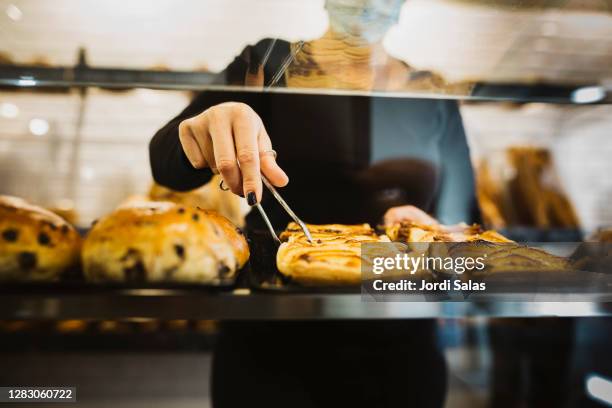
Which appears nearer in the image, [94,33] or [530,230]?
[94,33]

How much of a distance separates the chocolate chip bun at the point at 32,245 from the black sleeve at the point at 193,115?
0.76ft

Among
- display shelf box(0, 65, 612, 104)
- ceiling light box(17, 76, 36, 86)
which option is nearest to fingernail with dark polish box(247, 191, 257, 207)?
display shelf box(0, 65, 612, 104)

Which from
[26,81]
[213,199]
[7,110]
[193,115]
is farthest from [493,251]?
[7,110]

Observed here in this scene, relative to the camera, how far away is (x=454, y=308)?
2.44ft

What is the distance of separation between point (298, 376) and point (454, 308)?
69 cm

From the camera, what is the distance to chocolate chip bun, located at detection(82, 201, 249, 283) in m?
0.71

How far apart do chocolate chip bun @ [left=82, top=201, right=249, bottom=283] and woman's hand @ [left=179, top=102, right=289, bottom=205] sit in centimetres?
11

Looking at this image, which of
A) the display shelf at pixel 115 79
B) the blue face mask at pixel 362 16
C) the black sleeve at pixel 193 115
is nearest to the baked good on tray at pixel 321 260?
the black sleeve at pixel 193 115

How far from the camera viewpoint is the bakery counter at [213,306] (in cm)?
65

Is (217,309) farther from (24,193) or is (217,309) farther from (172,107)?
(24,193)

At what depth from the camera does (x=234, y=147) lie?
801 mm

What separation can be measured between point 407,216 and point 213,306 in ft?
2.03

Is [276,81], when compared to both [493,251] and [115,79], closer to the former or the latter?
[115,79]

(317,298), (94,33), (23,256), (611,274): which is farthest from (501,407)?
(94,33)
